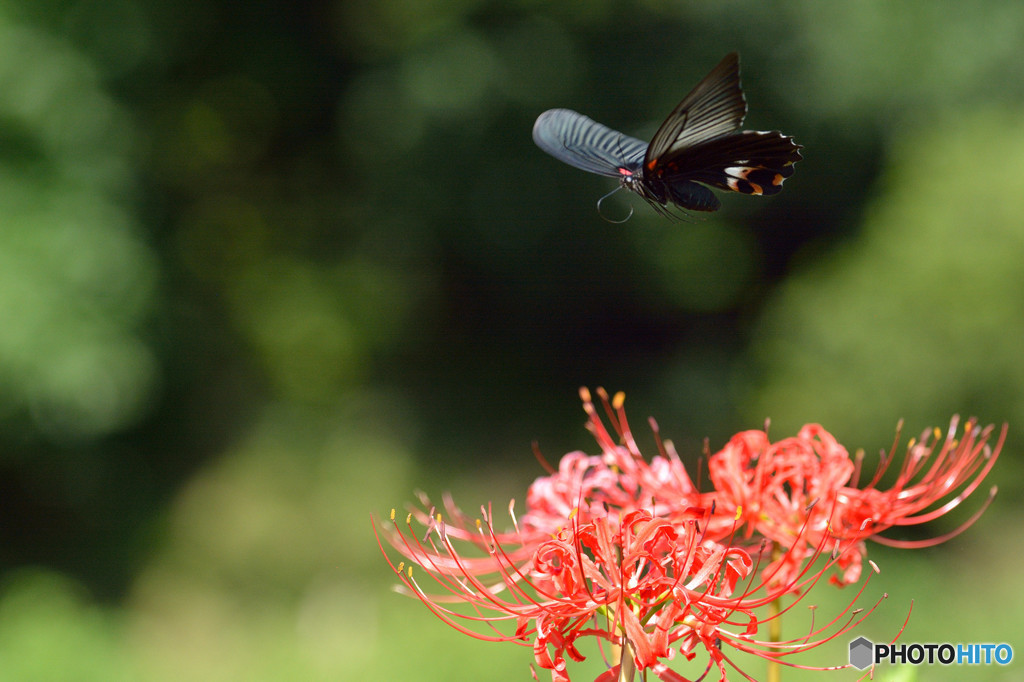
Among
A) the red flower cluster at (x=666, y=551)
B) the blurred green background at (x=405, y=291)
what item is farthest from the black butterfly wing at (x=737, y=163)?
the blurred green background at (x=405, y=291)

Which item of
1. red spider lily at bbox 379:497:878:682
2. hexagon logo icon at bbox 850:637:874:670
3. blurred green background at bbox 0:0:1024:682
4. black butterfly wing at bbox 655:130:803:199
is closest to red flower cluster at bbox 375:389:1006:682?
red spider lily at bbox 379:497:878:682

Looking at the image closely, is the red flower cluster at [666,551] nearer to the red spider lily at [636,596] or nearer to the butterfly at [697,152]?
the red spider lily at [636,596]

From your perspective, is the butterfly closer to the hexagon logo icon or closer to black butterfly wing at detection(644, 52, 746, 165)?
black butterfly wing at detection(644, 52, 746, 165)

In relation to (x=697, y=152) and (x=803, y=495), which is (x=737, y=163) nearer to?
(x=697, y=152)

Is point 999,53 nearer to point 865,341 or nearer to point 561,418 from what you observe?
point 865,341

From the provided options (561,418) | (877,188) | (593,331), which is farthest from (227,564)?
(877,188)

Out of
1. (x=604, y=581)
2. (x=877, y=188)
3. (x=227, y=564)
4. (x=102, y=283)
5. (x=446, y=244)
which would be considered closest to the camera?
(x=604, y=581)
